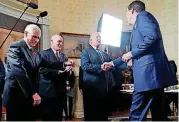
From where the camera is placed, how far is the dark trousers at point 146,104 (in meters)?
2.23

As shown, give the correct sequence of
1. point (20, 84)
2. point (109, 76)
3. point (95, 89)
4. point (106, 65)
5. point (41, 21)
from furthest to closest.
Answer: point (41, 21)
point (109, 76)
point (95, 89)
point (106, 65)
point (20, 84)

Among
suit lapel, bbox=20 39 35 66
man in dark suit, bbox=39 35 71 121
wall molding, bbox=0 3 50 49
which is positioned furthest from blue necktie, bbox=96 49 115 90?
wall molding, bbox=0 3 50 49

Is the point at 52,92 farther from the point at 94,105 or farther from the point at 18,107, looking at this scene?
the point at 18,107

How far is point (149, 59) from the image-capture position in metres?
2.26

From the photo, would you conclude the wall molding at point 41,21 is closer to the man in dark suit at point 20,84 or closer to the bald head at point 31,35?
the bald head at point 31,35

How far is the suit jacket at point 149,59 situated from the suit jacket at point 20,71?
861mm

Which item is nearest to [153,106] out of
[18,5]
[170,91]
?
[170,91]

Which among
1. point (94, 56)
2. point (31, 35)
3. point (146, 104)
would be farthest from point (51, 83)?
point (146, 104)

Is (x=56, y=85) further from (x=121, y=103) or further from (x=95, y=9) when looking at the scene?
(x=95, y=9)

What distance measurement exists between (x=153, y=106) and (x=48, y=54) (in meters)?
1.38

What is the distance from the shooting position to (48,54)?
3193 mm

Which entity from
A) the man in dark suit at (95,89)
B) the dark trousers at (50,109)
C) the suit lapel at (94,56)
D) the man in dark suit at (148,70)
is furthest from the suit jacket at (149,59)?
the dark trousers at (50,109)

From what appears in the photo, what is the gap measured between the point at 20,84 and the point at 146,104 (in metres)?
1.01

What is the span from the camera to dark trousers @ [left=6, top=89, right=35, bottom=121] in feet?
7.61
